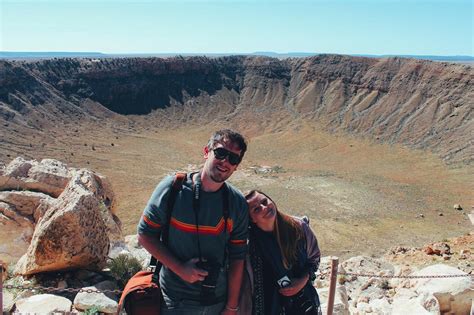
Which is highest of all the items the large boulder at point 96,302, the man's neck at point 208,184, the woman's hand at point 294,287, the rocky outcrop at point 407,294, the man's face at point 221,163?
the man's face at point 221,163

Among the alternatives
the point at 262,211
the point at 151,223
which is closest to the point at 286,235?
the point at 262,211

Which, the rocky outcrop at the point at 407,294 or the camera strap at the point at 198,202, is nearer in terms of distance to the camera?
the camera strap at the point at 198,202

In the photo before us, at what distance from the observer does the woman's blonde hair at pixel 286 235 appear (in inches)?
162

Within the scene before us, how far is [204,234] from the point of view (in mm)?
3650

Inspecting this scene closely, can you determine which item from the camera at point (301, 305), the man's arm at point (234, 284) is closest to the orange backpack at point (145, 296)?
the man's arm at point (234, 284)

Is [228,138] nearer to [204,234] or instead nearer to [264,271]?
[204,234]

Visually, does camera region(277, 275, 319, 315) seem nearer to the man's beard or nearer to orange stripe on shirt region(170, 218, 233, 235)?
orange stripe on shirt region(170, 218, 233, 235)

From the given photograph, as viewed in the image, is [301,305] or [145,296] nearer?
[145,296]

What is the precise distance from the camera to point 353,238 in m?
22.5

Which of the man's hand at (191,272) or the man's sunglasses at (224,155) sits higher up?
the man's sunglasses at (224,155)

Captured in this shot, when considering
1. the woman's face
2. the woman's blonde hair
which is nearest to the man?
the woman's face

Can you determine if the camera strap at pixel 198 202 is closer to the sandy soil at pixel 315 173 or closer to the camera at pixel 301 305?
the camera at pixel 301 305

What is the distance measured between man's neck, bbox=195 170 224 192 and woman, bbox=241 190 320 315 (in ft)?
1.67

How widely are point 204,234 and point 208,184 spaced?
15.4 inches
